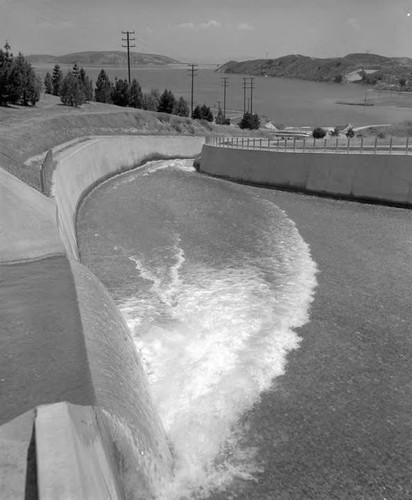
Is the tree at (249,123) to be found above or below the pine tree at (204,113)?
below

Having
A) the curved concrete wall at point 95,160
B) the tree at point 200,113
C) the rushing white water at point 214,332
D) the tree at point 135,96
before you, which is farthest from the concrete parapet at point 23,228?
the tree at point 200,113

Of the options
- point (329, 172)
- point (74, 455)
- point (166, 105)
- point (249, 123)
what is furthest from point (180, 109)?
point (74, 455)

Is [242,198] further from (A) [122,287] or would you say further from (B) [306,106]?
(B) [306,106]

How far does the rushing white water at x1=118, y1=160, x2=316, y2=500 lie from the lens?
29.4 feet

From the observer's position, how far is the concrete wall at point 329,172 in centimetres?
2762

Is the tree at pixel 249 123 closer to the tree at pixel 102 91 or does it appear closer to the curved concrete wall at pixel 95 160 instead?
the tree at pixel 102 91

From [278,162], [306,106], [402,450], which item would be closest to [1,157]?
[278,162]

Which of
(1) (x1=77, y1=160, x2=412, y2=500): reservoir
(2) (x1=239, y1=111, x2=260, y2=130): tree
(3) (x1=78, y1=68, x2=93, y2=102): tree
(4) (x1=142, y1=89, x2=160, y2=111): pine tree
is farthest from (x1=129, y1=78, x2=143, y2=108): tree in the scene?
(1) (x1=77, y1=160, x2=412, y2=500): reservoir

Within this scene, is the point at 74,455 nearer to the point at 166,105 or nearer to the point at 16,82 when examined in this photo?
the point at 16,82

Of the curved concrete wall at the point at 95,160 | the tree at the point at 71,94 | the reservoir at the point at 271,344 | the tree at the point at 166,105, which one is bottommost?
the reservoir at the point at 271,344

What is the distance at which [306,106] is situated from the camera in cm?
18475

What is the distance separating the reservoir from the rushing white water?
0.03m

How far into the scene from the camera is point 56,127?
41.8 meters

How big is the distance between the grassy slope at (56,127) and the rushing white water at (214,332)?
25.3 ft
